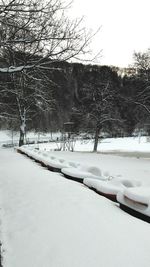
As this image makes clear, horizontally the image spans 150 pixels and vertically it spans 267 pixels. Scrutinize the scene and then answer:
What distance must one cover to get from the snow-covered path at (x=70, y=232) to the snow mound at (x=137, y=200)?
0.18 m

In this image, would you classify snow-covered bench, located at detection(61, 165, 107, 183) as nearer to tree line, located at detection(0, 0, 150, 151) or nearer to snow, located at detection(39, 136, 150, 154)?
tree line, located at detection(0, 0, 150, 151)

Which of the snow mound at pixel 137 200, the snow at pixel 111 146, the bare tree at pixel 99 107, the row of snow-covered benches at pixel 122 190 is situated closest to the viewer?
the snow mound at pixel 137 200

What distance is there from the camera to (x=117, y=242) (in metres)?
4.14

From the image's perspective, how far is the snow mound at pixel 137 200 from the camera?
5.07 metres

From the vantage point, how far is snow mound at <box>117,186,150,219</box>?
5074 millimetres

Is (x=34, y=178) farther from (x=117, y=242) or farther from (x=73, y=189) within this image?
(x=117, y=242)

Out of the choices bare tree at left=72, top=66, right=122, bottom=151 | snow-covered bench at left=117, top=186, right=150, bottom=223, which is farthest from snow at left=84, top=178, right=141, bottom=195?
bare tree at left=72, top=66, right=122, bottom=151

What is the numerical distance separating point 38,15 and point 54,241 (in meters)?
10.3

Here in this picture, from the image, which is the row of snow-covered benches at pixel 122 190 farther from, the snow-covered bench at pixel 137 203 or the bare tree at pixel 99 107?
the bare tree at pixel 99 107

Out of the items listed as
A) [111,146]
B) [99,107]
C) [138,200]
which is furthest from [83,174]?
[111,146]

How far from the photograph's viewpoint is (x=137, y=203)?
530 centimetres

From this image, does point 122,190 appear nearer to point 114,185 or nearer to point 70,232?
point 114,185

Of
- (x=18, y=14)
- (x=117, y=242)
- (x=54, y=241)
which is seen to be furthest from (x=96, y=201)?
(x=18, y=14)

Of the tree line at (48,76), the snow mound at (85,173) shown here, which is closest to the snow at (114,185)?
the snow mound at (85,173)
